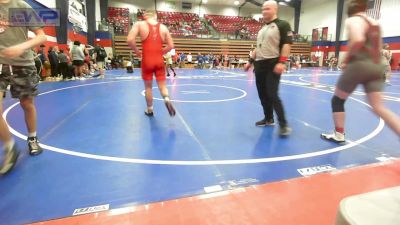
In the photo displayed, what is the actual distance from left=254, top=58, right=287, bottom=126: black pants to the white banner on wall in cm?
1426

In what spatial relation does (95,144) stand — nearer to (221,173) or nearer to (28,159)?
(28,159)

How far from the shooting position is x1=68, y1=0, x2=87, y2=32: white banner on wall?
15.0 m

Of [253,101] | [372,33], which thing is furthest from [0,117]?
[253,101]

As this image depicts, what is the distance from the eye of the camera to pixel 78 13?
671 inches

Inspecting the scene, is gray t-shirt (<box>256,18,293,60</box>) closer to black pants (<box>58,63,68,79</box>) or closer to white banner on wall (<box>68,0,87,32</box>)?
black pants (<box>58,63,68,79</box>)

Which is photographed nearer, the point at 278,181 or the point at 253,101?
the point at 278,181

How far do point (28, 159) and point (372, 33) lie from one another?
11.6ft

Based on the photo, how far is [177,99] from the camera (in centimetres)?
607

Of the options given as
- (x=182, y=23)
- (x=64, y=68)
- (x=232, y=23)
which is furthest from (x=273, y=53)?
(x=232, y=23)

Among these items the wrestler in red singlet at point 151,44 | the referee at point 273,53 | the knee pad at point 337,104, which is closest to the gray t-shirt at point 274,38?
the referee at point 273,53

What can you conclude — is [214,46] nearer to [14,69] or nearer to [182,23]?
[182,23]

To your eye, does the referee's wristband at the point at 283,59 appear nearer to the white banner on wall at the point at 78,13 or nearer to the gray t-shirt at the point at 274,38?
the gray t-shirt at the point at 274,38

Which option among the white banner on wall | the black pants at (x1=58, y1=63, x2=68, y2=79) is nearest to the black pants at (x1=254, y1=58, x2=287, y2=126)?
the black pants at (x1=58, y1=63, x2=68, y2=79)

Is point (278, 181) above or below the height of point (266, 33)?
below
